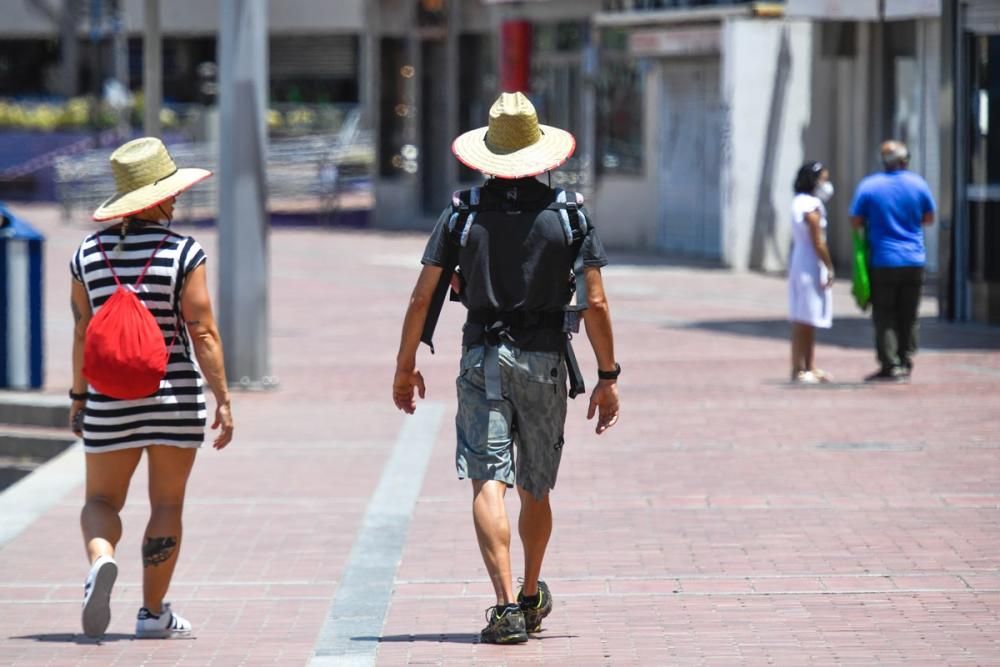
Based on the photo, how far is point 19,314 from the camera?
44.0ft

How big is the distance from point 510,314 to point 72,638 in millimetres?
1983

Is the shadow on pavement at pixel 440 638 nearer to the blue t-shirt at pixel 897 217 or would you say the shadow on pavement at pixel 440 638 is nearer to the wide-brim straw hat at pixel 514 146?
the wide-brim straw hat at pixel 514 146

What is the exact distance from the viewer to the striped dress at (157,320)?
263 inches

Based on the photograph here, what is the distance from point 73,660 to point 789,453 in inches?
206

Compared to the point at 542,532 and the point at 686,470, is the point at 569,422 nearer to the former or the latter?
the point at 686,470

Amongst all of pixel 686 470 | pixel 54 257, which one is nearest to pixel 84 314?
pixel 686 470

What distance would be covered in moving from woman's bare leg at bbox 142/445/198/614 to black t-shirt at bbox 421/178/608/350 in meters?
1.17

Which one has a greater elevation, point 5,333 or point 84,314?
point 84,314

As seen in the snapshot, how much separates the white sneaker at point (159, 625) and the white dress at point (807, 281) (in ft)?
23.3

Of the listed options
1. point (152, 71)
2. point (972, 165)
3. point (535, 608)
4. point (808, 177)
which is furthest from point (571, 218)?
point (972, 165)

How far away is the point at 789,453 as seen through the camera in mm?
10766

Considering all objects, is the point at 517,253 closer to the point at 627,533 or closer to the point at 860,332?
the point at 627,533

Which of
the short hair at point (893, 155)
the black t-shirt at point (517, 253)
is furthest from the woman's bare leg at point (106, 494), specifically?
the short hair at point (893, 155)

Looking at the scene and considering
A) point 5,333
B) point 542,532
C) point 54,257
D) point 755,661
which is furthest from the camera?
point 54,257
